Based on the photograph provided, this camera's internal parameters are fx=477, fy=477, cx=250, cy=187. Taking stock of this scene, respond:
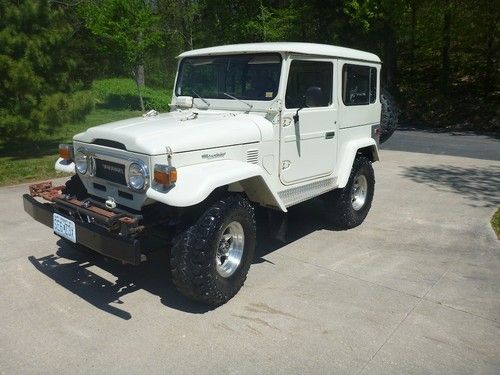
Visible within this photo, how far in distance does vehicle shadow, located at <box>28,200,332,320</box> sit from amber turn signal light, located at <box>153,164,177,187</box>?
64 centimetres

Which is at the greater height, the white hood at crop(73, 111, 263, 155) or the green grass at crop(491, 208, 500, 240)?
the white hood at crop(73, 111, 263, 155)

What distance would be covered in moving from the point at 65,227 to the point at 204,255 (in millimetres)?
1184

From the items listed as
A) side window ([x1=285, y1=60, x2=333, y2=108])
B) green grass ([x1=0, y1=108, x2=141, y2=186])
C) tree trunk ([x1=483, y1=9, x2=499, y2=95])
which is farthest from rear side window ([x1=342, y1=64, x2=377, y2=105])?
tree trunk ([x1=483, y1=9, x2=499, y2=95])

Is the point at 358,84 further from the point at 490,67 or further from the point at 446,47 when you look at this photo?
the point at 490,67

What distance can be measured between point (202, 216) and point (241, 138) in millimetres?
808

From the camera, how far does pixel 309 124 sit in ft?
15.6

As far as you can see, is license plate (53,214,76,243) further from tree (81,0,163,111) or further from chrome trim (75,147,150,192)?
tree (81,0,163,111)

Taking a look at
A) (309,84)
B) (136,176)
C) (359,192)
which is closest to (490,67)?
(359,192)

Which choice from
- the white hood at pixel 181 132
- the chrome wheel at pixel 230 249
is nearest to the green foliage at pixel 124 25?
the white hood at pixel 181 132

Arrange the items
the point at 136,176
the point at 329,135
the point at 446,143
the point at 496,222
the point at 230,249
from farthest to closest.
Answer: the point at 446,143, the point at 496,222, the point at 329,135, the point at 230,249, the point at 136,176

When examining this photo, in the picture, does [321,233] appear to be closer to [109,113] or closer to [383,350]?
[383,350]

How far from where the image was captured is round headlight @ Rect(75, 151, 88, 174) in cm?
418

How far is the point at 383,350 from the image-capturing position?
3.30 meters

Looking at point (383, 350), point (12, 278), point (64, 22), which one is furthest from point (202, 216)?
point (64, 22)
